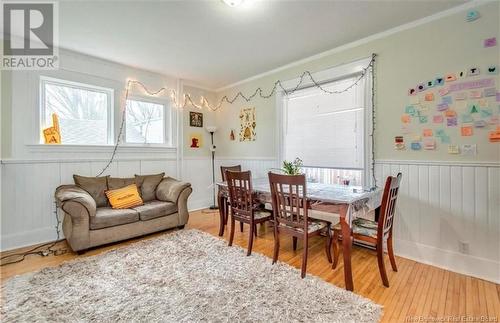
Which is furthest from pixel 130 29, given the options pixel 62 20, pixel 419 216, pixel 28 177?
pixel 419 216

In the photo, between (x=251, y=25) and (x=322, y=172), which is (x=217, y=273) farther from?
(x=251, y=25)

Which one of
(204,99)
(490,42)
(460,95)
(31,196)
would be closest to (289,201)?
(460,95)

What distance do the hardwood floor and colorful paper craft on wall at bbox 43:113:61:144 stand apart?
1412 mm

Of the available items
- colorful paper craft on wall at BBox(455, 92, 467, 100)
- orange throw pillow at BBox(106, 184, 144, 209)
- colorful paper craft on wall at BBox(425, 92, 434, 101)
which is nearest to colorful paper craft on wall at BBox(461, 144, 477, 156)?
colorful paper craft on wall at BBox(455, 92, 467, 100)

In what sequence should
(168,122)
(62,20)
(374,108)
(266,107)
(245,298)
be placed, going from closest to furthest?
1. (245,298)
2. (62,20)
3. (374,108)
4. (266,107)
5. (168,122)

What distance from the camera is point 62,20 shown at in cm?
251

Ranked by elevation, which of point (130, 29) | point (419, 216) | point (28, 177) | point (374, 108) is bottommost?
point (419, 216)

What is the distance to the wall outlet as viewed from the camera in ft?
7.37

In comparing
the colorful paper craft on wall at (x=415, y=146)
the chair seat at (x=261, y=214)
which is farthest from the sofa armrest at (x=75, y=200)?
the colorful paper craft on wall at (x=415, y=146)

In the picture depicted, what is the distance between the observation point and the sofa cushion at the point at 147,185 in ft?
12.0

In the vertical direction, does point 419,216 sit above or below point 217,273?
above

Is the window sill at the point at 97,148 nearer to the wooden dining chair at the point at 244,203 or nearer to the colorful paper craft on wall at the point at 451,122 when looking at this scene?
the wooden dining chair at the point at 244,203

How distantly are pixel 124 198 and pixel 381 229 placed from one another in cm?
314

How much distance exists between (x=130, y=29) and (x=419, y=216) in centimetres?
388
